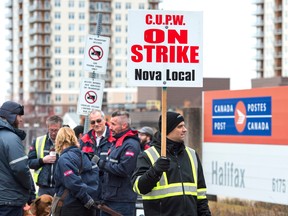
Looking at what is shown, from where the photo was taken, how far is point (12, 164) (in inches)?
388

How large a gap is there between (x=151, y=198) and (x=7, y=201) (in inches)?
99.0

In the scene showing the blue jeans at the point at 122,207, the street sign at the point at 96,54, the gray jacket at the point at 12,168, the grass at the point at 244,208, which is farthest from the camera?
the grass at the point at 244,208

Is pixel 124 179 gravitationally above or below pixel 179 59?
below

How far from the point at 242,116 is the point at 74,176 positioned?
17.8 feet

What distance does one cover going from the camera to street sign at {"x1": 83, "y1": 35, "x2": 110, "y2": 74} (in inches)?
536

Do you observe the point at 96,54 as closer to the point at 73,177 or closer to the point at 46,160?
the point at 46,160

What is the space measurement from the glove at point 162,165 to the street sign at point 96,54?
608cm

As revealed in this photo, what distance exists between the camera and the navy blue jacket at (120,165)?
1116 centimetres

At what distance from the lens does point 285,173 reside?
14.0m

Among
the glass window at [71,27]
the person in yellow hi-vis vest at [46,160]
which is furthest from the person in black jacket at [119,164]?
the glass window at [71,27]

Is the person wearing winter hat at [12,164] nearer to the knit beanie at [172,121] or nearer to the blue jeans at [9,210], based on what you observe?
the blue jeans at [9,210]

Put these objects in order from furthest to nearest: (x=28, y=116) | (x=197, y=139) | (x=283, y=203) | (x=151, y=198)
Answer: (x=28, y=116)
(x=197, y=139)
(x=283, y=203)
(x=151, y=198)

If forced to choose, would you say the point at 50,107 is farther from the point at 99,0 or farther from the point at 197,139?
the point at 197,139

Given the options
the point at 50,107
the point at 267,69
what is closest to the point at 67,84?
the point at 50,107
